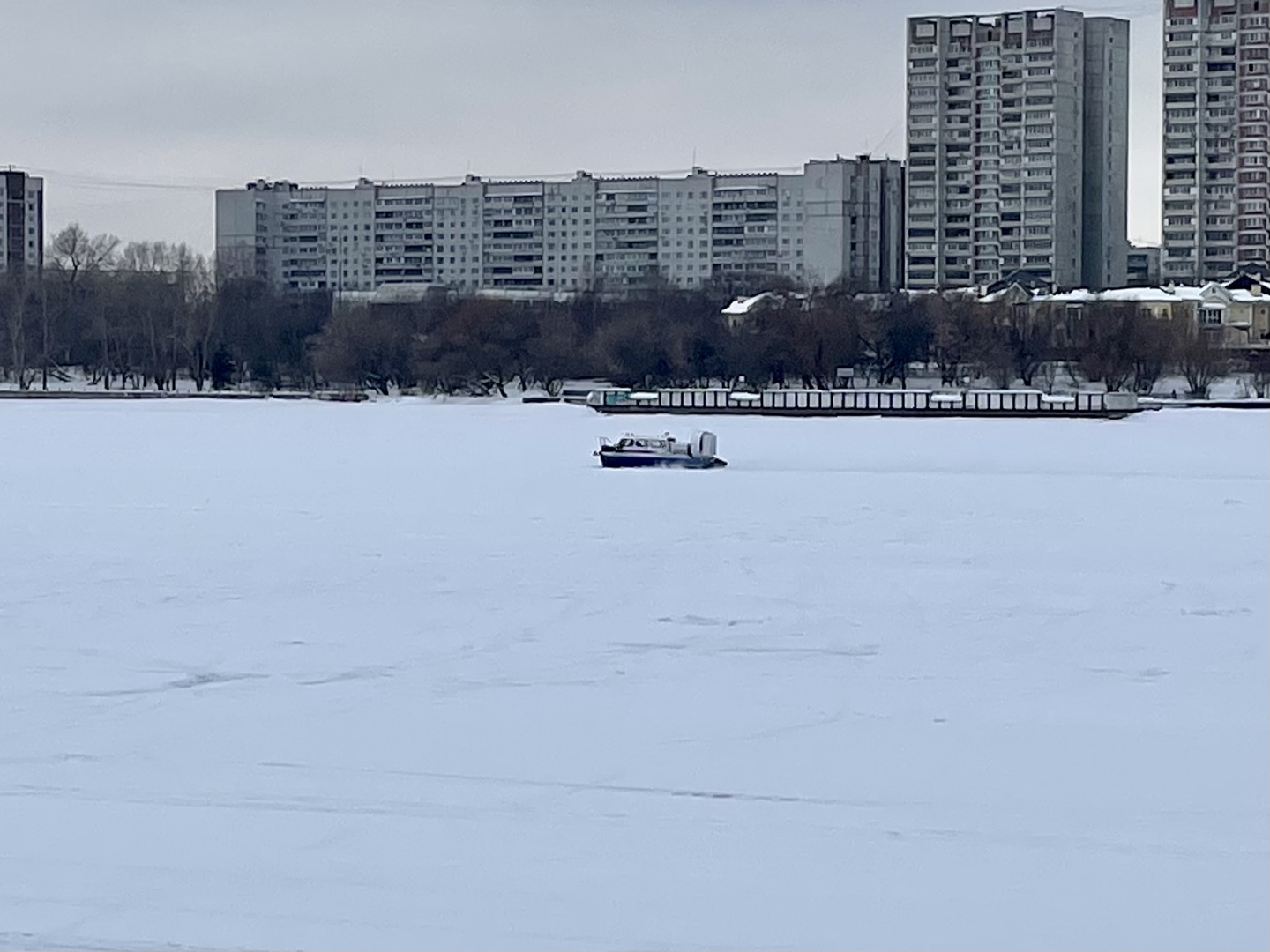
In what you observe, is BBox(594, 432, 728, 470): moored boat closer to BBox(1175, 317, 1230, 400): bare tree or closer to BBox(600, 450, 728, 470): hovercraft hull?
BBox(600, 450, 728, 470): hovercraft hull

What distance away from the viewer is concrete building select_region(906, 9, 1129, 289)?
8044 cm

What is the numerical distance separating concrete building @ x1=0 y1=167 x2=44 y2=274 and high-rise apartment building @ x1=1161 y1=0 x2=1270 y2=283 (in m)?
49.0

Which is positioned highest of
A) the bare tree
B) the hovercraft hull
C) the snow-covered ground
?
the bare tree

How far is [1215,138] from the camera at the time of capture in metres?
81.4

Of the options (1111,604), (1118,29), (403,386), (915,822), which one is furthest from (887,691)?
(1118,29)

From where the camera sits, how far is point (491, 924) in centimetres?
533

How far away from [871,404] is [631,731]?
39.7m

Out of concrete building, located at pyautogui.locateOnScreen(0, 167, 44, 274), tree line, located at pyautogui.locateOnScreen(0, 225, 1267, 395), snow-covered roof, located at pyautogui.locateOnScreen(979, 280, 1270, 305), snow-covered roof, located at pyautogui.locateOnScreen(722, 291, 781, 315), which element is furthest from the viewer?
concrete building, located at pyautogui.locateOnScreen(0, 167, 44, 274)

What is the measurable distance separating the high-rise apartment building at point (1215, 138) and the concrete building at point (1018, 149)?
205cm

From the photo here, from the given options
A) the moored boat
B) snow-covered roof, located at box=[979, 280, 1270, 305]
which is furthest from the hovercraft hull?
snow-covered roof, located at box=[979, 280, 1270, 305]

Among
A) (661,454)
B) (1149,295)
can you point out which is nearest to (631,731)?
(661,454)

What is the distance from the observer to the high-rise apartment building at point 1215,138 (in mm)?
80625

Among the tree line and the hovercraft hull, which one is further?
the tree line

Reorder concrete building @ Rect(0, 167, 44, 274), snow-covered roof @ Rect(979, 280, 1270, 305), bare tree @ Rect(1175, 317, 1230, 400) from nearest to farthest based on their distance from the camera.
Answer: bare tree @ Rect(1175, 317, 1230, 400)
snow-covered roof @ Rect(979, 280, 1270, 305)
concrete building @ Rect(0, 167, 44, 274)
